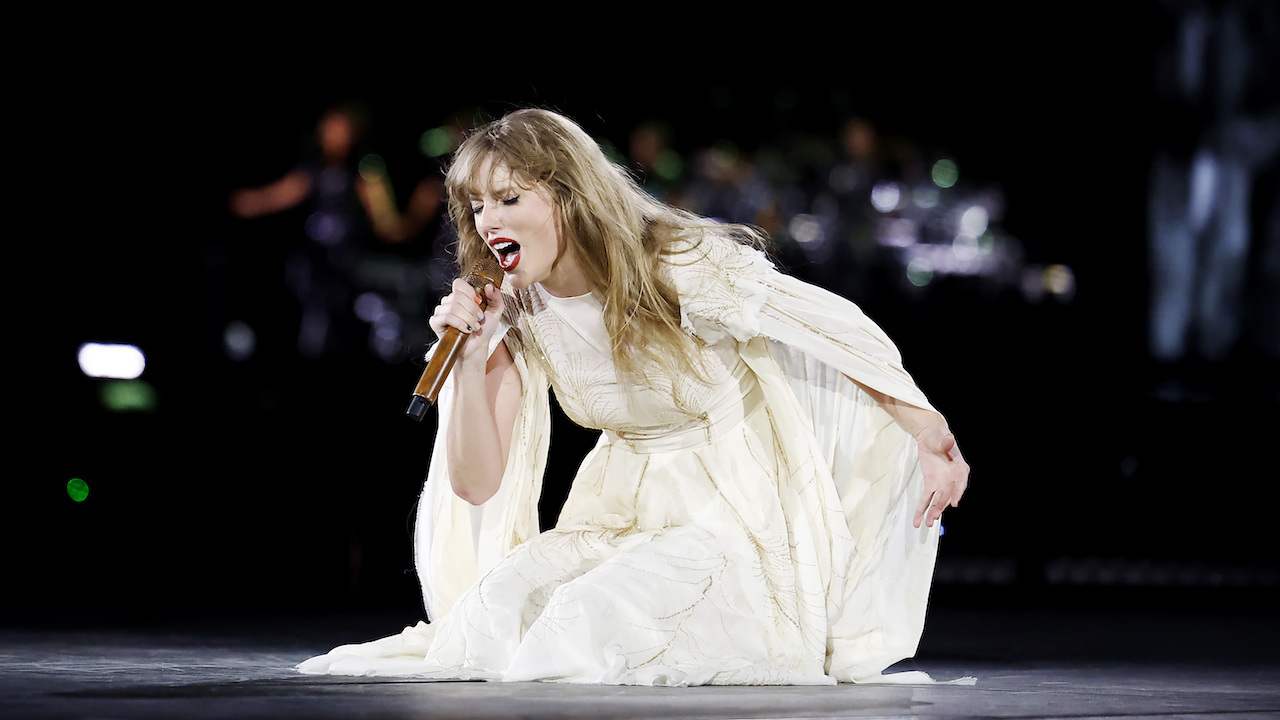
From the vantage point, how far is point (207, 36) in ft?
24.4

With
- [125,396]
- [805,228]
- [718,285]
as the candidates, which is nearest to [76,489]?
[125,396]

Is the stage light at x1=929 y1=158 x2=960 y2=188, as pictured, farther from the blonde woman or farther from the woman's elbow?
the woman's elbow

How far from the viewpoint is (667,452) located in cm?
238

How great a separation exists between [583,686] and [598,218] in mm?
748

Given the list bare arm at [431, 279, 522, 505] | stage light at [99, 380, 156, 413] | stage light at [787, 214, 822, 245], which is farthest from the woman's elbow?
stage light at [787, 214, 822, 245]

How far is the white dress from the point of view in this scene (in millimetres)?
2197

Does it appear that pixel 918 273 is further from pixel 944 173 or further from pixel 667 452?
pixel 667 452

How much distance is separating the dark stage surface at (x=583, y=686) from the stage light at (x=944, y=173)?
4.89 meters

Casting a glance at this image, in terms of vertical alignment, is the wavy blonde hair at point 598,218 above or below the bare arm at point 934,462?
above

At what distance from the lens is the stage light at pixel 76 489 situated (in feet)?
15.6

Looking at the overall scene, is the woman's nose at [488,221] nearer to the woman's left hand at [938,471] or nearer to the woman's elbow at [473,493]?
the woman's elbow at [473,493]

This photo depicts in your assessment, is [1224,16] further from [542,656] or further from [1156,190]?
[542,656]

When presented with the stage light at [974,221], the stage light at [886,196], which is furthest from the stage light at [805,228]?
the stage light at [974,221]

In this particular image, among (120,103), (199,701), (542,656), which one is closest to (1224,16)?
(120,103)
